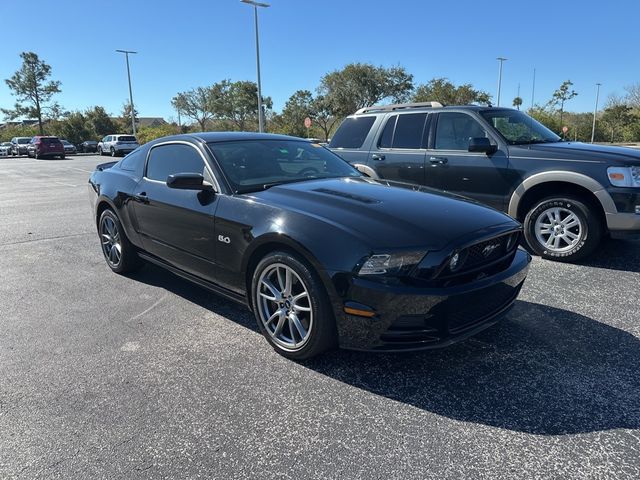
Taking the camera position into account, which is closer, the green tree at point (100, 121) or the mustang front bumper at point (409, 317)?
the mustang front bumper at point (409, 317)

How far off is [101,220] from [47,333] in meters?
1.97

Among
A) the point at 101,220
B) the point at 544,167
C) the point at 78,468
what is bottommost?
the point at 78,468

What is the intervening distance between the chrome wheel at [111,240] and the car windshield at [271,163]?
6.09ft

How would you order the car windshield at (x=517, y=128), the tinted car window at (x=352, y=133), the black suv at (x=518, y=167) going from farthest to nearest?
the tinted car window at (x=352, y=133), the car windshield at (x=517, y=128), the black suv at (x=518, y=167)

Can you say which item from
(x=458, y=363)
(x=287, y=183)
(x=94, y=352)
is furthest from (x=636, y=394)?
(x=94, y=352)

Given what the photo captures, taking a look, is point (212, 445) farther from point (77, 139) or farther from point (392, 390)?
point (77, 139)

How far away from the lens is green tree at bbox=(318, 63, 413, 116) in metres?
47.8

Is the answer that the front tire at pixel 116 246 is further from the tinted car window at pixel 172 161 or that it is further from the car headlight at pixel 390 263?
the car headlight at pixel 390 263

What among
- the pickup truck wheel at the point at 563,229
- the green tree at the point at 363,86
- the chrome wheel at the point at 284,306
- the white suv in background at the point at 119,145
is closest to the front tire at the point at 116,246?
the chrome wheel at the point at 284,306

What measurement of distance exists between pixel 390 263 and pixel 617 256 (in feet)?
14.1

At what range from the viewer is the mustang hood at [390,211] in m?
2.82

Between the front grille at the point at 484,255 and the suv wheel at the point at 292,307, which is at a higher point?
the front grille at the point at 484,255

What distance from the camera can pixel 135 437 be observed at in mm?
2445

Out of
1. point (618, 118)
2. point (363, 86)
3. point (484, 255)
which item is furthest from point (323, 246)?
point (618, 118)
